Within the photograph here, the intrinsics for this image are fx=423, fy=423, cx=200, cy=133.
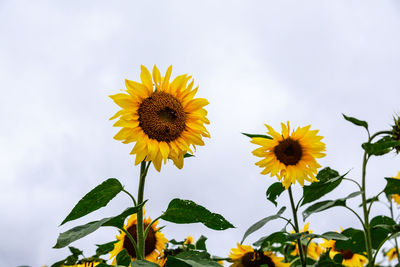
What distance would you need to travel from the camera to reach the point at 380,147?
8.96 ft

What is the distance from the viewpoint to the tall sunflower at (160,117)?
2.20 metres

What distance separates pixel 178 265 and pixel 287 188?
131 cm

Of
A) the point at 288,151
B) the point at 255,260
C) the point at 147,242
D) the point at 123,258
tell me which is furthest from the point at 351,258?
the point at 123,258

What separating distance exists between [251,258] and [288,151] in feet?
2.82

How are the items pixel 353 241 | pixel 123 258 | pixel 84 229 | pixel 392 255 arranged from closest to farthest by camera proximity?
pixel 84 229 → pixel 123 258 → pixel 353 241 → pixel 392 255

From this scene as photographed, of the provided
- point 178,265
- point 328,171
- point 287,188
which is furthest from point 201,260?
point 328,171

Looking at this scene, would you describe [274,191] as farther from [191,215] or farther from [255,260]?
[191,215]

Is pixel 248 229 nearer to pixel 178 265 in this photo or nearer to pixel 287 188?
pixel 287 188

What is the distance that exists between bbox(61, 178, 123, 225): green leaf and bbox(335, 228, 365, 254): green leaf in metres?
1.82

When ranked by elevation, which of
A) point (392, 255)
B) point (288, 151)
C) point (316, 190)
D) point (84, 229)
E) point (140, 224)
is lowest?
point (84, 229)

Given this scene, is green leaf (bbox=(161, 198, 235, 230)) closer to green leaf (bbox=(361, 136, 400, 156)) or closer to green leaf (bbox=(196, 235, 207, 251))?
green leaf (bbox=(196, 235, 207, 251))

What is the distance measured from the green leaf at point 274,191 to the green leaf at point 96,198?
1.43m

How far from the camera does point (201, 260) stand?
187cm

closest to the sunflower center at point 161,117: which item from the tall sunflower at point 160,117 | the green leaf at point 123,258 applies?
the tall sunflower at point 160,117
